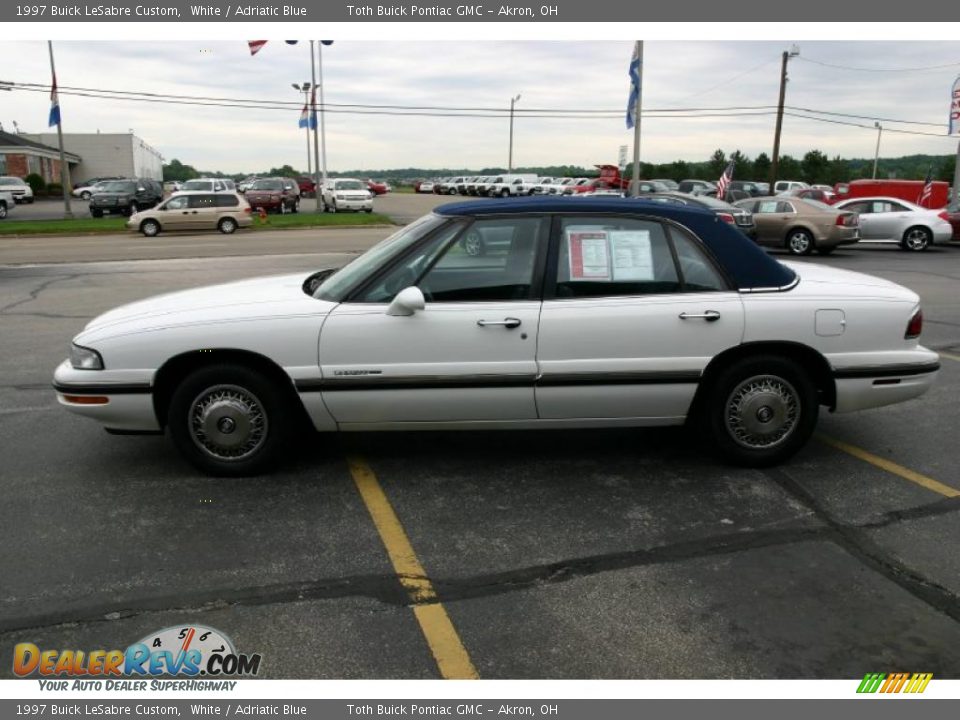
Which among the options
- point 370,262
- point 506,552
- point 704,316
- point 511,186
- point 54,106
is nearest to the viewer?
point 506,552

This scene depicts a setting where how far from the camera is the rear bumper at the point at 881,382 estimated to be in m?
4.46

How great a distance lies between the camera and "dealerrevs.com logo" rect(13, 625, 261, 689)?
2760 millimetres

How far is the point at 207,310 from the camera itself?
432 centimetres

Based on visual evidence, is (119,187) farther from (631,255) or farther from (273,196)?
(631,255)

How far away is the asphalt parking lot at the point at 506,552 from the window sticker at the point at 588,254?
1.18m

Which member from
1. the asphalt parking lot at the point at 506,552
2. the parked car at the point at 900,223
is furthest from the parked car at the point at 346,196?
the asphalt parking lot at the point at 506,552

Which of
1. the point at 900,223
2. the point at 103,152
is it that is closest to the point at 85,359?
the point at 900,223

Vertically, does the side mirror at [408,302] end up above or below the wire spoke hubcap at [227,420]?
above

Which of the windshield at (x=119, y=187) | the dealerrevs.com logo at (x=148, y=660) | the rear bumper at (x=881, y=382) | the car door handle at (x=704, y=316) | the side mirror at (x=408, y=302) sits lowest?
the dealerrevs.com logo at (x=148, y=660)

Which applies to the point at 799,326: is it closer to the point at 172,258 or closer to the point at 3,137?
the point at 172,258

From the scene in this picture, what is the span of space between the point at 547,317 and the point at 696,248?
0.98 m

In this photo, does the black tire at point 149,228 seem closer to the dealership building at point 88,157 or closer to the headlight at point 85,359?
the headlight at point 85,359

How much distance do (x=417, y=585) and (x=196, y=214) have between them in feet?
82.1

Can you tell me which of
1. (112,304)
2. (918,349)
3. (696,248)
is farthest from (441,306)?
(112,304)
